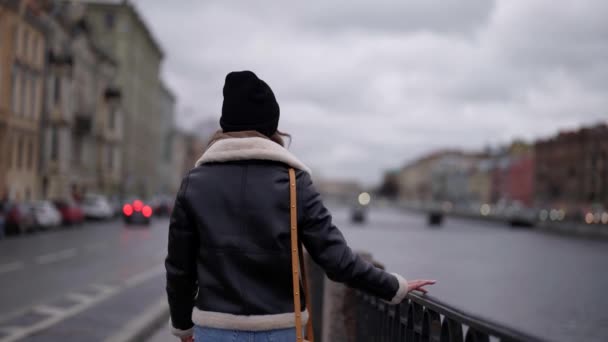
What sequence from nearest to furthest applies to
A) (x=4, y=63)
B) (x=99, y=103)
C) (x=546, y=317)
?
1. (x=546, y=317)
2. (x=4, y=63)
3. (x=99, y=103)

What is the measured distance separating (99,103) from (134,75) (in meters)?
19.5

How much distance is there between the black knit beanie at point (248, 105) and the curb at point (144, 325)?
18.6 ft

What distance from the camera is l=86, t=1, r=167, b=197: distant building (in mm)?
86500

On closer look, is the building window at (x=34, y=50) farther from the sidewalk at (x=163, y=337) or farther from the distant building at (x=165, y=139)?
the distant building at (x=165, y=139)

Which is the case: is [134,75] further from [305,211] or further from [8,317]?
[305,211]

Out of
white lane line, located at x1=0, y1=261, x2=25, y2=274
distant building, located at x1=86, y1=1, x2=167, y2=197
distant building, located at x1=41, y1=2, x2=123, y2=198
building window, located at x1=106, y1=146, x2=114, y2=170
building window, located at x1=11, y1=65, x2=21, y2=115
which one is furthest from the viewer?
distant building, located at x1=86, y1=1, x2=167, y2=197

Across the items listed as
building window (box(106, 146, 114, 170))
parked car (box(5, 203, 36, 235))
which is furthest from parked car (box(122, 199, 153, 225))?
building window (box(106, 146, 114, 170))

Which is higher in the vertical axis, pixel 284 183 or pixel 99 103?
pixel 99 103

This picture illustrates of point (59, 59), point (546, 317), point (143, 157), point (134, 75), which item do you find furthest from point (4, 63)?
point (143, 157)

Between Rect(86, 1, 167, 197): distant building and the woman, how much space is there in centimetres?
7449

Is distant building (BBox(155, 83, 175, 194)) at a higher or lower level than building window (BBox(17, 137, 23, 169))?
higher

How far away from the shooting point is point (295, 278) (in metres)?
3.43

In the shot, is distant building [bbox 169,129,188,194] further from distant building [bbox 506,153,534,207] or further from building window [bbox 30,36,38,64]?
building window [bbox 30,36,38,64]

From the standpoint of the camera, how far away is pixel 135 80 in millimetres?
93875
